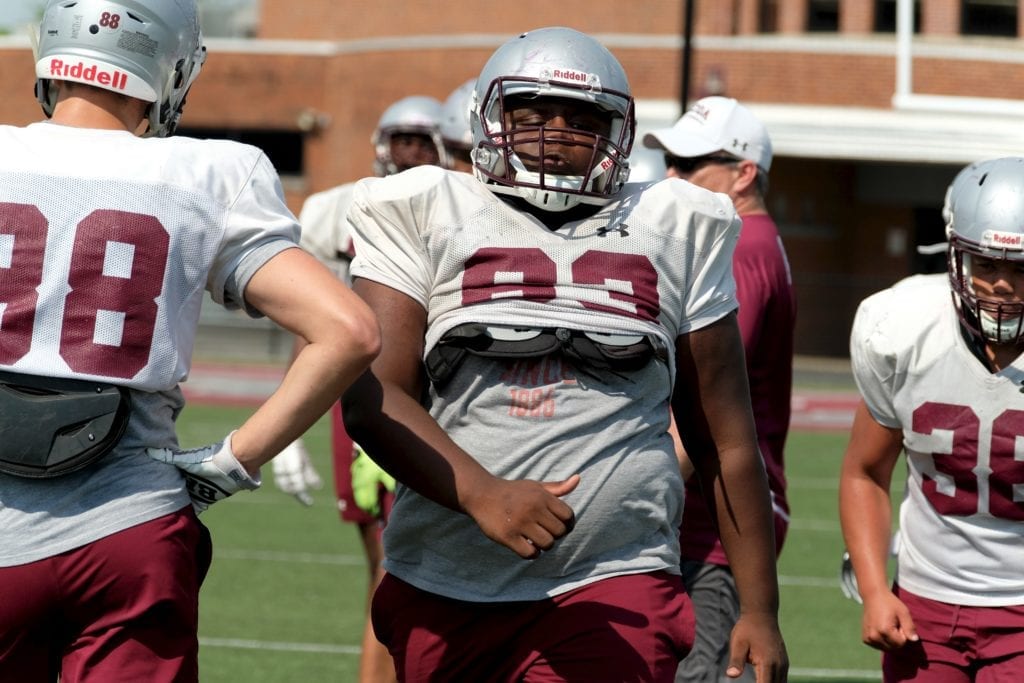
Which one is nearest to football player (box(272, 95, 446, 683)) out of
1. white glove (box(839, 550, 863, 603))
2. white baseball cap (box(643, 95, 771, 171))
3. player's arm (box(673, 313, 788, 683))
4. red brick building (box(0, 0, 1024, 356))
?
white baseball cap (box(643, 95, 771, 171))

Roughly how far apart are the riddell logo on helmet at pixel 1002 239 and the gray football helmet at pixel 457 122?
2.36 m

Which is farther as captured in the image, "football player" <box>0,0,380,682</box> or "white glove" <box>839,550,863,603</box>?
"white glove" <box>839,550,863,603</box>

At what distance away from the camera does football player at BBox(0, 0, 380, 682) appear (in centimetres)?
274

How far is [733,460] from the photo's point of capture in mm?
3188

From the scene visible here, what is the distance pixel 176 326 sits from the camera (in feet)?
9.32

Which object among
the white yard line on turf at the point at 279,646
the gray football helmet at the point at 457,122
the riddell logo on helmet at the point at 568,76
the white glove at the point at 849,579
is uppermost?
the riddell logo on helmet at the point at 568,76

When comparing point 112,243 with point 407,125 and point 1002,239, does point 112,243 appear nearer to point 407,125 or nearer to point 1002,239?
point 1002,239

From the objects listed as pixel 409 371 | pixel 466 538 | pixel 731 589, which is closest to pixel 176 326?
pixel 409 371

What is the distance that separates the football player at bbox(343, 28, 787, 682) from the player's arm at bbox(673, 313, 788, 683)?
0.04ft

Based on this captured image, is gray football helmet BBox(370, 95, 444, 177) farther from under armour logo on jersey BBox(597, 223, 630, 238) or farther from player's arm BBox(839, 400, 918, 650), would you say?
under armour logo on jersey BBox(597, 223, 630, 238)

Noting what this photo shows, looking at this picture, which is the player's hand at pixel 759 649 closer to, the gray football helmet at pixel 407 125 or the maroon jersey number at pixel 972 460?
the maroon jersey number at pixel 972 460

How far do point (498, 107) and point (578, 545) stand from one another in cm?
84

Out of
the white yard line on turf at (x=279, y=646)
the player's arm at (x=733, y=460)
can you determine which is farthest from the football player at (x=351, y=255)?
the player's arm at (x=733, y=460)

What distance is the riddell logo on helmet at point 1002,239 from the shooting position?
3.77 metres
